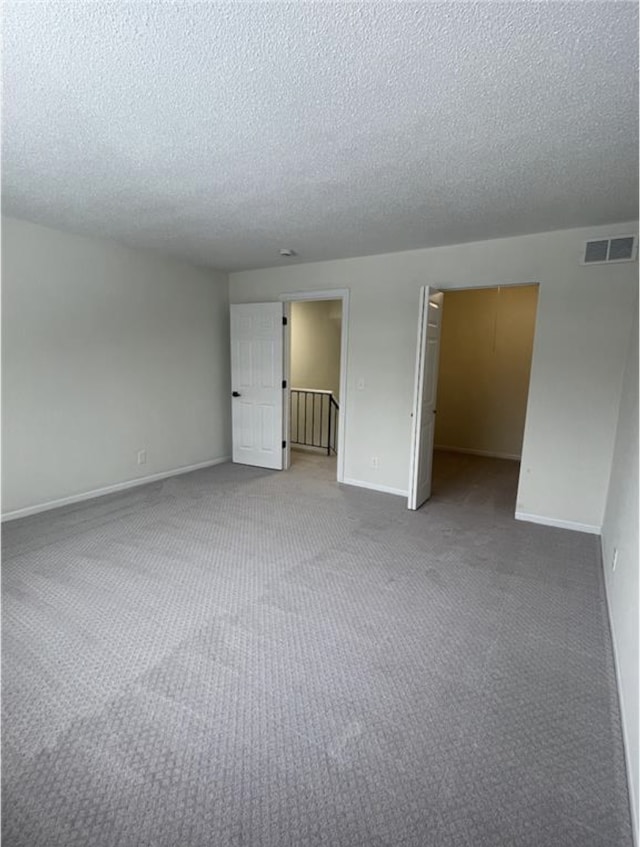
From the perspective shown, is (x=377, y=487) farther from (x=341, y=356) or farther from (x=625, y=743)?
(x=625, y=743)

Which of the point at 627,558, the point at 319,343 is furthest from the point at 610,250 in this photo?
the point at 319,343

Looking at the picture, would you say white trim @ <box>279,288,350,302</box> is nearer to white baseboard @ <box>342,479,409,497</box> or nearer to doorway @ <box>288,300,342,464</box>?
doorway @ <box>288,300,342,464</box>

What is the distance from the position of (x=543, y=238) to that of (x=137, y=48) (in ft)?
10.4

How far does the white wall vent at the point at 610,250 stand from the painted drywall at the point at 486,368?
2.47m

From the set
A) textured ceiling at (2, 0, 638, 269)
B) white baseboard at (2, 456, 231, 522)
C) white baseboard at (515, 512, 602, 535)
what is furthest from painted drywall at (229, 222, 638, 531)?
white baseboard at (2, 456, 231, 522)

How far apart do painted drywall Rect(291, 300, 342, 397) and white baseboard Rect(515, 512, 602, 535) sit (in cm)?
402

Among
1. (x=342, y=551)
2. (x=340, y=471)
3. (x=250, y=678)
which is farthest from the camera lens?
(x=340, y=471)

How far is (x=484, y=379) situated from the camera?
5875 mm

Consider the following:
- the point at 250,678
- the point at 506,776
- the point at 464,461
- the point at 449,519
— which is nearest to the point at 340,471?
the point at 449,519

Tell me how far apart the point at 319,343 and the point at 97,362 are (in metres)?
4.02

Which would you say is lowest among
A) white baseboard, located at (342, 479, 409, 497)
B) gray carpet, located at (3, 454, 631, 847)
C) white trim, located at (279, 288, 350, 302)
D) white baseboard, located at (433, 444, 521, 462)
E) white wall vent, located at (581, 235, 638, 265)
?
gray carpet, located at (3, 454, 631, 847)

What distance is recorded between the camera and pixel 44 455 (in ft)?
11.5

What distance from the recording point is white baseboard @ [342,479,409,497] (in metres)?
4.21

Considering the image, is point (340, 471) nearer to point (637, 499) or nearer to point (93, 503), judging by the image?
point (93, 503)
